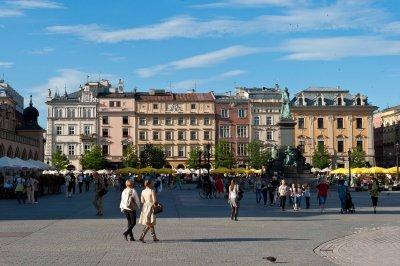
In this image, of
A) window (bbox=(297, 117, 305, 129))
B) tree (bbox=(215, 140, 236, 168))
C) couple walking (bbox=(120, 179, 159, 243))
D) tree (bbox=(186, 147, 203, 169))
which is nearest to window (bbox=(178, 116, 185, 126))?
tree (bbox=(186, 147, 203, 169))

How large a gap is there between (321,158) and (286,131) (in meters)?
49.9

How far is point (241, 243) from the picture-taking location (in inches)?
680

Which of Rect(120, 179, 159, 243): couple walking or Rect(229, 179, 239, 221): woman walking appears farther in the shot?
Rect(229, 179, 239, 221): woman walking

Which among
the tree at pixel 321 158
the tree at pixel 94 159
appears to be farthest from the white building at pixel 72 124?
the tree at pixel 321 158

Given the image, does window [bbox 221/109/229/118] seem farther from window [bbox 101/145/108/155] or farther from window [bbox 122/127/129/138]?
window [bbox 101/145/108/155]

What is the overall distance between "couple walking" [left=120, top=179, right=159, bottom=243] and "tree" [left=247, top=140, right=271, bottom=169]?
90654mm

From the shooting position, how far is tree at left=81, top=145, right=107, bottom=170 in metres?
107

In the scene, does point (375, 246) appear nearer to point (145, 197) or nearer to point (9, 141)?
point (145, 197)

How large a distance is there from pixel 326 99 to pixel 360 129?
743 centimetres

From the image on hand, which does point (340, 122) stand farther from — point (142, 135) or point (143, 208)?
point (143, 208)

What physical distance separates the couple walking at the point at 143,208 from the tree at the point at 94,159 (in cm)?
8922

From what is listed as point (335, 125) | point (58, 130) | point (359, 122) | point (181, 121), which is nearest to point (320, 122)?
point (335, 125)

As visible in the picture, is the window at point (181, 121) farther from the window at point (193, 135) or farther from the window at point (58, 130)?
the window at point (58, 130)

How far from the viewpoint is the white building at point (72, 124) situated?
11631cm
